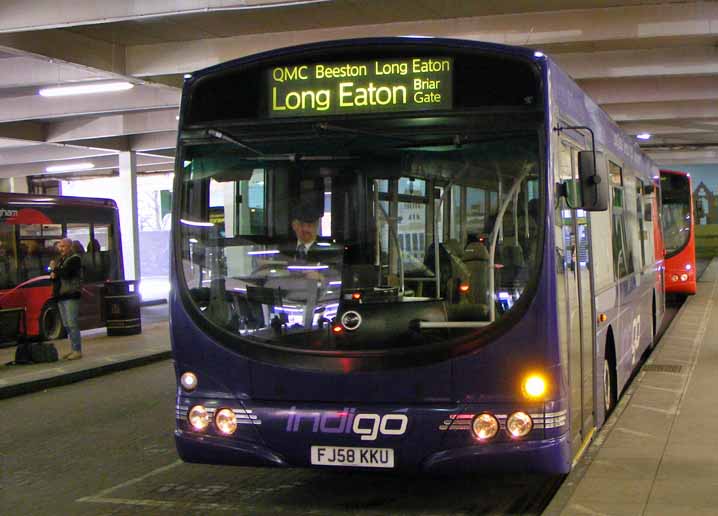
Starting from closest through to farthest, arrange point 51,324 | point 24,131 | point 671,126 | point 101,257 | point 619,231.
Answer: point 619,231
point 51,324
point 101,257
point 24,131
point 671,126

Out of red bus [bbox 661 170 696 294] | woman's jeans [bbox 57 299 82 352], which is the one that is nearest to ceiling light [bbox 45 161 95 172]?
red bus [bbox 661 170 696 294]

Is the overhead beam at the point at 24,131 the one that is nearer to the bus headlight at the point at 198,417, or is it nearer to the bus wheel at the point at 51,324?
the bus wheel at the point at 51,324

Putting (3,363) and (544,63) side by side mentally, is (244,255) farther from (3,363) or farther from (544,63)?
(3,363)

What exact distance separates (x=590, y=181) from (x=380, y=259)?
140 centimetres

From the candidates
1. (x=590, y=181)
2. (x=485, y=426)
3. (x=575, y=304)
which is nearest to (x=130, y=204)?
(x=575, y=304)

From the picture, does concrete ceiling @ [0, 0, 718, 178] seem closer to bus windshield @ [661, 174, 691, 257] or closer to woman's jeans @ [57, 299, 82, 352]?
bus windshield @ [661, 174, 691, 257]

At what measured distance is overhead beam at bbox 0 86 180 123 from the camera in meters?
23.0

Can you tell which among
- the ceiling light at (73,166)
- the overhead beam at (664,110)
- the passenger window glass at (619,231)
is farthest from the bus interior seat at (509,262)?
the ceiling light at (73,166)

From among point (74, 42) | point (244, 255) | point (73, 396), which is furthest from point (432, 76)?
point (74, 42)

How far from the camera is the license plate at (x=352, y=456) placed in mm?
5711

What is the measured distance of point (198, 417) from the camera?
19.9 feet

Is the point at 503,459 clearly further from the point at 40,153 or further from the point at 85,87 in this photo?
the point at 40,153

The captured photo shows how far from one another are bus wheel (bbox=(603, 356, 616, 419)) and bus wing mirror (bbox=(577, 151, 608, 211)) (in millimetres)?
2475

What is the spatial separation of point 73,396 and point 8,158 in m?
23.7
